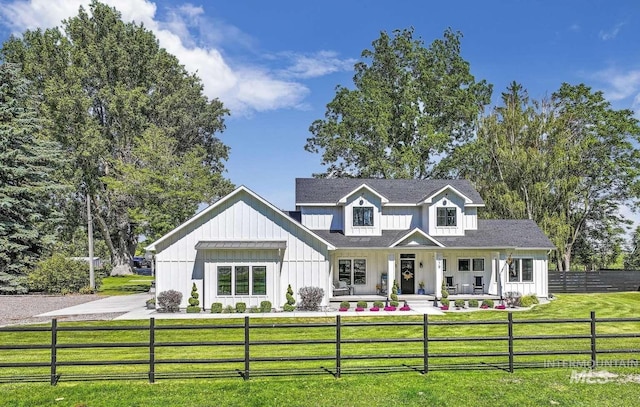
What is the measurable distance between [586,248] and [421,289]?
83.2 ft

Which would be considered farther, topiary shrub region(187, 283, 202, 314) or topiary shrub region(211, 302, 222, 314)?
topiary shrub region(187, 283, 202, 314)

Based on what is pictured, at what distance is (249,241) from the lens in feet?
77.3

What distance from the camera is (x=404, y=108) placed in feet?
141

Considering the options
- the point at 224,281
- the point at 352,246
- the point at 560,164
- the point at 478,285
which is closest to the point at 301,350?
the point at 224,281

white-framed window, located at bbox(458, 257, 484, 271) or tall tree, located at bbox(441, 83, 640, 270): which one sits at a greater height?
tall tree, located at bbox(441, 83, 640, 270)

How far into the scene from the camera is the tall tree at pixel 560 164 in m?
37.8

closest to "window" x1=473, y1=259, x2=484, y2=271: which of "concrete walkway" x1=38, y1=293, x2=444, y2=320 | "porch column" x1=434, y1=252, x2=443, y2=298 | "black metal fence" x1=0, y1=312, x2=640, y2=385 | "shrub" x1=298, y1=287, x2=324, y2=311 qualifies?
"porch column" x1=434, y1=252, x2=443, y2=298

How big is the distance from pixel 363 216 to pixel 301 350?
14.8 metres

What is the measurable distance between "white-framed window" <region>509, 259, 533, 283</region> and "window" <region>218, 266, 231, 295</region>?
16209 millimetres

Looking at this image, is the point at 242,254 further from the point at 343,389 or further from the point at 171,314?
the point at 343,389

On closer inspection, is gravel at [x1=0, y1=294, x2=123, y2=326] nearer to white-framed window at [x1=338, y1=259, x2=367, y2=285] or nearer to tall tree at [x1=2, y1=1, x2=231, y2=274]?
tall tree at [x1=2, y1=1, x2=231, y2=274]

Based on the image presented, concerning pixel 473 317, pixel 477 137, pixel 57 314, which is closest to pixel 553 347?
pixel 473 317

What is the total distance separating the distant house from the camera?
2316 cm

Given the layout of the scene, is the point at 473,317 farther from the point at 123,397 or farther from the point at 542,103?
the point at 542,103
